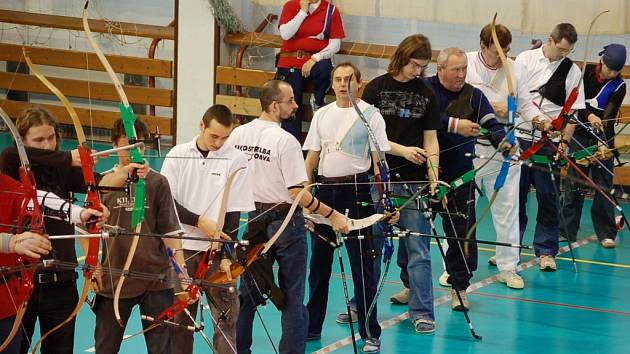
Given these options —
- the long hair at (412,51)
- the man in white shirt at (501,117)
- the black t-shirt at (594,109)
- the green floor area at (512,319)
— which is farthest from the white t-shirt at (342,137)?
the black t-shirt at (594,109)

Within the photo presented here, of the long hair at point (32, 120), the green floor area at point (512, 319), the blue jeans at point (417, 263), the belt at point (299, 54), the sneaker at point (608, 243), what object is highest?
the belt at point (299, 54)

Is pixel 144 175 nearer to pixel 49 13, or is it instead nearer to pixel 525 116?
pixel 525 116

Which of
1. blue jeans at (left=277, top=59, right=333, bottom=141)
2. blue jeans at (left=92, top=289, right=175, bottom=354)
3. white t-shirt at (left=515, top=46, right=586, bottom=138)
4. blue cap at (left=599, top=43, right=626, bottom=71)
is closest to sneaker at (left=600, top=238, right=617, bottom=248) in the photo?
blue cap at (left=599, top=43, right=626, bottom=71)

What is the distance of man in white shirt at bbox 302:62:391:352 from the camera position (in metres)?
5.58

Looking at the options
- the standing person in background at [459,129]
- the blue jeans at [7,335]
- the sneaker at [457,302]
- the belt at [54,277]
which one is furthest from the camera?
the sneaker at [457,302]

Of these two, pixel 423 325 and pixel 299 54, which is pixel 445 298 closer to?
pixel 423 325

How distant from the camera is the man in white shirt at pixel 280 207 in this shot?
5.10m

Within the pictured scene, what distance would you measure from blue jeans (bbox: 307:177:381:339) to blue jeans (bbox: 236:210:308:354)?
43 cm

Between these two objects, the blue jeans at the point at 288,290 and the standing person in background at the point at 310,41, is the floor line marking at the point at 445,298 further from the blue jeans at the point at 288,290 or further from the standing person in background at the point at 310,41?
the standing person in background at the point at 310,41

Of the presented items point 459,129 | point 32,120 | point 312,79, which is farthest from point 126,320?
point 312,79

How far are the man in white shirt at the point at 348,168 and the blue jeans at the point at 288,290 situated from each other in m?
0.40

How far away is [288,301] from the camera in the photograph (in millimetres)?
5137

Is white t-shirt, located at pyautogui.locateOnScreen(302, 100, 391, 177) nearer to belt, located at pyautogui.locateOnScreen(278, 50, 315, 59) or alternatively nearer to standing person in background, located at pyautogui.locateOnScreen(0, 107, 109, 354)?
standing person in background, located at pyautogui.locateOnScreen(0, 107, 109, 354)

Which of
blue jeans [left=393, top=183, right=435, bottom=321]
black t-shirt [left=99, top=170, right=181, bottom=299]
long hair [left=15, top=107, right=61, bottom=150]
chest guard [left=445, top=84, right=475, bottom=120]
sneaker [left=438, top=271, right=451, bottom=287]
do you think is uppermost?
chest guard [left=445, top=84, right=475, bottom=120]
